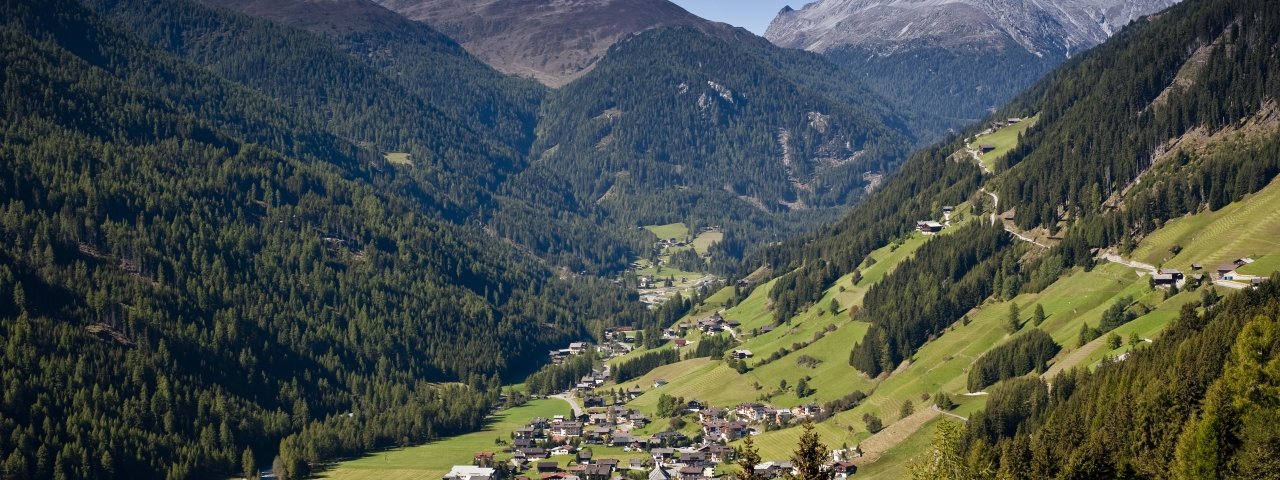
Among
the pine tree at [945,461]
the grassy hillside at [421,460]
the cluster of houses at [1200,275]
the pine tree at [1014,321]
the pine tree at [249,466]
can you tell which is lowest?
the grassy hillside at [421,460]

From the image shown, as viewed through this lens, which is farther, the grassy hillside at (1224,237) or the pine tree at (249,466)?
the pine tree at (249,466)

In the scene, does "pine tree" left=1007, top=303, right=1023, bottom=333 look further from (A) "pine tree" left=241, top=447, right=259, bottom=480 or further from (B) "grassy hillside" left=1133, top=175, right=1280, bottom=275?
(A) "pine tree" left=241, top=447, right=259, bottom=480

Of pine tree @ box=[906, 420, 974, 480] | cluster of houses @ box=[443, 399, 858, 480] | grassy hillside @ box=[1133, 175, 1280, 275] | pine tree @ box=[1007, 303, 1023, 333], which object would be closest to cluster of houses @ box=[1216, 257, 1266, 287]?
grassy hillside @ box=[1133, 175, 1280, 275]

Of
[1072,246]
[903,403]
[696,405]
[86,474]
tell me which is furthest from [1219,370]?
[86,474]

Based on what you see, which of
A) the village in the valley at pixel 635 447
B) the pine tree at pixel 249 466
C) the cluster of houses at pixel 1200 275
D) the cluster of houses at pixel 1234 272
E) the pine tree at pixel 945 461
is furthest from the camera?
the pine tree at pixel 249 466

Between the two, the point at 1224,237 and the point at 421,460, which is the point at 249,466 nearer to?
the point at 421,460

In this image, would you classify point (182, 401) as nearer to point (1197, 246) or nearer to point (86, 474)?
point (86, 474)

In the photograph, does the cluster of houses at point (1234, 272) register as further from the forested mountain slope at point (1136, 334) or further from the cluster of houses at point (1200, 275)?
the forested mountain slope at point (1136, 334)

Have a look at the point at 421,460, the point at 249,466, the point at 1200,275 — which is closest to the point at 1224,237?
the point at 1200,275

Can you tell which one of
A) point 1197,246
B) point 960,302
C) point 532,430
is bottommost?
point 532,430

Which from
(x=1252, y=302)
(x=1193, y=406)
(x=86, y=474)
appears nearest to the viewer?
(x=1193, y=406)

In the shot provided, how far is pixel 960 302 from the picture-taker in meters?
190

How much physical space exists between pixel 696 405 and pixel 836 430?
112 ft

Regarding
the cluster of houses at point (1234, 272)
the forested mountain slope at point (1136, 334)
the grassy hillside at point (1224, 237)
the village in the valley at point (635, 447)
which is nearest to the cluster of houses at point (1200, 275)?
the cluster of houses at point (1234, 272)
